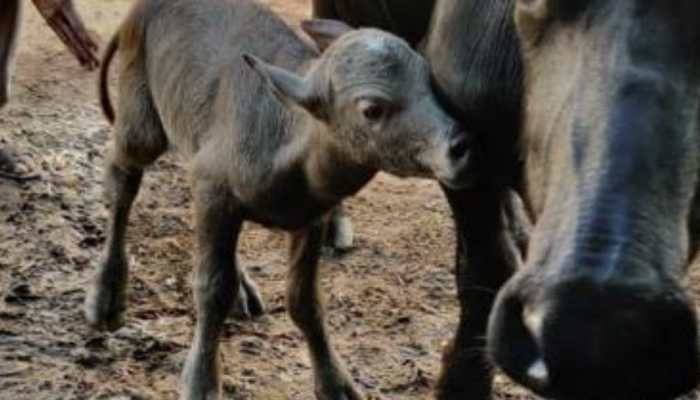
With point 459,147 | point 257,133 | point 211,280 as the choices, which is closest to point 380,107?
point 459,147

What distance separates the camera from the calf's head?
2.35 m

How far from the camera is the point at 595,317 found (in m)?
1.68

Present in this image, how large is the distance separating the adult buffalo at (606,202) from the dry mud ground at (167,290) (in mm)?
1536

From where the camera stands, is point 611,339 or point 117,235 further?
point 117,235

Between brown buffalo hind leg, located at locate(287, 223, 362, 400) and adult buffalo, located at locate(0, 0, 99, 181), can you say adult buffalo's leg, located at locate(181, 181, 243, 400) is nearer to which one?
brown buffalo hind leg, located at locate(287, 223, 362, 400)

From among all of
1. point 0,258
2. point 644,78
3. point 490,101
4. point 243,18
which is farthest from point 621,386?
point 0,258

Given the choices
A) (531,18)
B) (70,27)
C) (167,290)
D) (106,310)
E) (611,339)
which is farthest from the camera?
(70,27)

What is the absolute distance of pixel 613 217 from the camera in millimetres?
1762

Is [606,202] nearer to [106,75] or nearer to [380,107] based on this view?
[380,107]

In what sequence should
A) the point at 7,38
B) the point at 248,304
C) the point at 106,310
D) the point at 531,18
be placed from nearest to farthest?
1. the point at 531,18
2. the point at 106,310
3. the point at 248,304
4. the point at 7,38

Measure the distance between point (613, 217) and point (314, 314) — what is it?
170 centimetres

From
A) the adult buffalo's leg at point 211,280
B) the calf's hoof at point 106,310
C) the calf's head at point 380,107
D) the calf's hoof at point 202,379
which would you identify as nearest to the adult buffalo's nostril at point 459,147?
the calf's head at point 380,107

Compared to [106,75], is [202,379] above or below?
below

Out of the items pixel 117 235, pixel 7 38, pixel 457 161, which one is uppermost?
pixel 457 161
